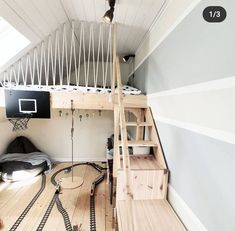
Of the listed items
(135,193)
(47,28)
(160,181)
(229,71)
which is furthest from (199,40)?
(47,28)

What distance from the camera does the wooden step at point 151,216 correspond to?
1478 mm

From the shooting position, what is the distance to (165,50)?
1.96m

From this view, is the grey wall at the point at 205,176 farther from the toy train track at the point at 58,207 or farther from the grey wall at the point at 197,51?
the toy train track at the point at 58,207

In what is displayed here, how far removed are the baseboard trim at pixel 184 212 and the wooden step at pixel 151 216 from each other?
0.15 feet

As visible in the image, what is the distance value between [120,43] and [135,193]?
8.84 feet

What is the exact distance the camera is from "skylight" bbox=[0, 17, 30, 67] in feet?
7.36

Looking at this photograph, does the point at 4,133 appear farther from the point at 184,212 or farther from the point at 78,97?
the point at 184,212

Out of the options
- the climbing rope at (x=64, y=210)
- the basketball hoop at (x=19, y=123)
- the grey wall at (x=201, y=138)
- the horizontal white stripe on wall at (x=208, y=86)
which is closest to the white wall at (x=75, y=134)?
the basketball hoop at (x=19, y=123)

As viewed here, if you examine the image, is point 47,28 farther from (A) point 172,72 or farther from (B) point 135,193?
(B) point 135,193

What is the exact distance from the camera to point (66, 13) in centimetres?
234

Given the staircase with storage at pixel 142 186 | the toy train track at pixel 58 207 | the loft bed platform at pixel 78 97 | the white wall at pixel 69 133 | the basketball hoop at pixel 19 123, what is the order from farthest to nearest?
the white wall at pixel 69 133
the basketball hoop at pixel 19 123
the loft bed platform at pixel 78 97
the toy train track at pixel 58 207
the staircase with storage at pixel 142 186

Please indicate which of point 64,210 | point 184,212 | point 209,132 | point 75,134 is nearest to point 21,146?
→ point 75,134

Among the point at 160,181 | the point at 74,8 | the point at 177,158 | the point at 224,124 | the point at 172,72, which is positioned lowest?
the point at 160,181

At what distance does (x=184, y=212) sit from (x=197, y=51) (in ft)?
4.61
